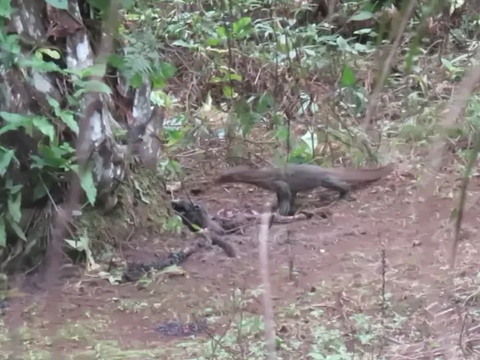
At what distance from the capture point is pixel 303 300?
380 centimetres

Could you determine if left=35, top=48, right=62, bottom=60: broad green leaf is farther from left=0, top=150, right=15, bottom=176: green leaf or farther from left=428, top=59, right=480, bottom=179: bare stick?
left=428, top=59, right=480, bottom=179: bare stick

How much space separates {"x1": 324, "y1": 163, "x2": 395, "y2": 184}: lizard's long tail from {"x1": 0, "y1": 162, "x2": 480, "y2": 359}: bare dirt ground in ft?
1.01

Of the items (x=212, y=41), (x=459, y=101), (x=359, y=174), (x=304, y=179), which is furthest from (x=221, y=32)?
(x=459, y=101)

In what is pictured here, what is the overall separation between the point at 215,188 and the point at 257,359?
2.81m

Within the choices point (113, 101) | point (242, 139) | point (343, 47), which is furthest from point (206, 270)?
point (343, 47)

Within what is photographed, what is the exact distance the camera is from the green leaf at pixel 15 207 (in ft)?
13.1

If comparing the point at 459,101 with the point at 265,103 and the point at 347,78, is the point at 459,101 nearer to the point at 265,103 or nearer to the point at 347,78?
the point at 347,78

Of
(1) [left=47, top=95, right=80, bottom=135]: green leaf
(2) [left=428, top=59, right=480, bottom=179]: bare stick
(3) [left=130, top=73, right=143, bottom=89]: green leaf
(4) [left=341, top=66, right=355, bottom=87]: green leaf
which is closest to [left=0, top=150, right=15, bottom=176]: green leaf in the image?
(1) [left=47, top=95, right=80, bottom=135]: green leaf

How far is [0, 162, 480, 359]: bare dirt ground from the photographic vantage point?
3252 mm

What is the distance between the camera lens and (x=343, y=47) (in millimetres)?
6906

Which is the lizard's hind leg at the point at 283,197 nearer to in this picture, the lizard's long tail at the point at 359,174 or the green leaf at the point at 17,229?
the lizard's long tail at the point at 359,174

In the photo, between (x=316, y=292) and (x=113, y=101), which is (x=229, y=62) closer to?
(x=113, y=101)

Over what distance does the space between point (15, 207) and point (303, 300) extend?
139 centimetres

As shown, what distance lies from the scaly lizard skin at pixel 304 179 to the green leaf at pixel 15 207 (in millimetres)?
1777
